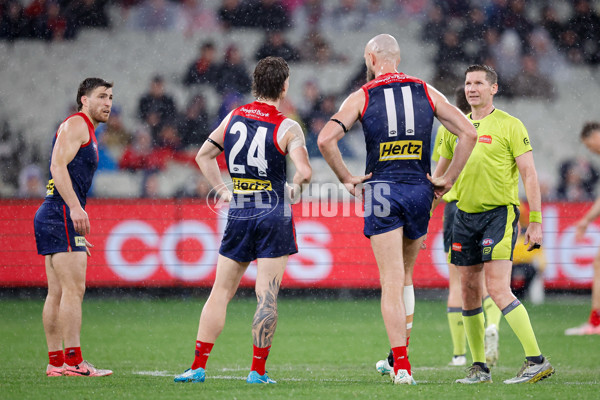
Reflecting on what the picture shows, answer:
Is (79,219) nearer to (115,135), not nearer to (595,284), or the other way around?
(595,284)

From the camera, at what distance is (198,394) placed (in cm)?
539

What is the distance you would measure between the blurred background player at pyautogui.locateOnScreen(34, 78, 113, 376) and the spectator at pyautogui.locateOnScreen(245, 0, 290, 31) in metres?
12.5

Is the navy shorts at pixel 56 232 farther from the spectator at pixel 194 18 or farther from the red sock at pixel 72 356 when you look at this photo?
the spectator at pixel 194 18

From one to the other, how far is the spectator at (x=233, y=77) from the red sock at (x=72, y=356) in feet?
35.8

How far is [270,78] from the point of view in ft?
20.0

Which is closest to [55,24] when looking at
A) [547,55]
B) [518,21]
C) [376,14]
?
[376,14]

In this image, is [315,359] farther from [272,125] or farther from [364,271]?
[364,271]

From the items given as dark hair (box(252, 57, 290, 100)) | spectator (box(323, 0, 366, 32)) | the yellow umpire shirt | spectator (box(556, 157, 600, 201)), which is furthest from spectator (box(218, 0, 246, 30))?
the yellow umpire shirt

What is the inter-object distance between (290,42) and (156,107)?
150 inches

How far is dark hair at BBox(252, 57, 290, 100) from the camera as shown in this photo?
607 centimetres

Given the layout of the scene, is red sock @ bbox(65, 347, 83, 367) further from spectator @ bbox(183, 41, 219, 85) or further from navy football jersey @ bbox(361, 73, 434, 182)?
spectator @ bbox(183, 41, 219, 85)

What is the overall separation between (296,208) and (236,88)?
180 inches

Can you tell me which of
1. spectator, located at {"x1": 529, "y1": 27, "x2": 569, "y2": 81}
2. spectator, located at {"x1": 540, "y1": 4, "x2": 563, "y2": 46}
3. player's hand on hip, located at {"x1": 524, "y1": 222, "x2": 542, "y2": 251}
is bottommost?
player's hand on hip, located at {"x1": 524, "y1": 222, "x2": 542, "y2": 251}

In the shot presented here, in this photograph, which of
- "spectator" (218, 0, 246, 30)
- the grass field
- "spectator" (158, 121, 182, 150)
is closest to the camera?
the grass field
